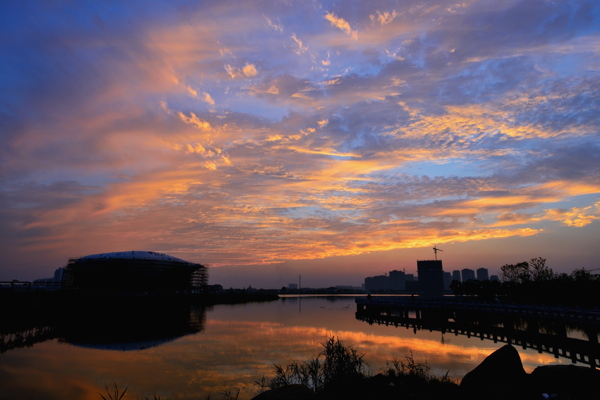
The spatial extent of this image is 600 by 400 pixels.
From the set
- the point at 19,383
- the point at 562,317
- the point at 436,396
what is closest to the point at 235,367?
the point at 19,383

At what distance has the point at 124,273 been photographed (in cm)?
16462

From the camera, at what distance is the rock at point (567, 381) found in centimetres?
1551

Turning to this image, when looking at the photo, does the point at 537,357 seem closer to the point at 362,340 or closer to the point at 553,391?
the point at 362,340

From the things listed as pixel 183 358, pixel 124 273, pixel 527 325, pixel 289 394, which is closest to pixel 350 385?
pixel 289 394

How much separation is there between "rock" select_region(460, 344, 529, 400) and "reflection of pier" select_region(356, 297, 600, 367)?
19.9 meters

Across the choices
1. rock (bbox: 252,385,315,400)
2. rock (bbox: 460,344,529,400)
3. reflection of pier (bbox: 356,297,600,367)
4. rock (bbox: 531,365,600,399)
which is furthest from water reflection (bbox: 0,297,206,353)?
reflection of pier (bbox: 356,297,600,367)

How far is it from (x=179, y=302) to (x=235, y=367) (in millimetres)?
125294

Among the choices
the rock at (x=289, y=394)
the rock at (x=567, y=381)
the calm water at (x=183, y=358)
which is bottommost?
the calm water at (x=183, y=358)

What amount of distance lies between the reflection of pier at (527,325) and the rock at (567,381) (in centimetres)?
1752

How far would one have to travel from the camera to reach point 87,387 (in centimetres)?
2638

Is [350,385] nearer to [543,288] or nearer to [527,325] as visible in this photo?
[527,325]

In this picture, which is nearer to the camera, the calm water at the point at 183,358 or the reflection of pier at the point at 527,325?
the calm water at the point at 183,358

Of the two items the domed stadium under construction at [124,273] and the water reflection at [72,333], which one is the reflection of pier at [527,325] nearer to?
the water reflection at [72,333]

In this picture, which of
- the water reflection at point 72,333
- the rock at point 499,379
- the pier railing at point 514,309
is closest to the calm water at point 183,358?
the water reflection at point 72,333
